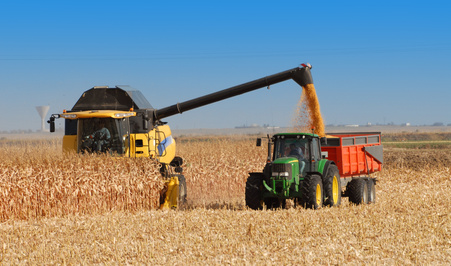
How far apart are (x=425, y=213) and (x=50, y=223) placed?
790 centimetres

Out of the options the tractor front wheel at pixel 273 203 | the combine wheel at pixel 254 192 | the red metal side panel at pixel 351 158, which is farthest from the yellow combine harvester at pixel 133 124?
the tractor front wheel at pixel 273 203

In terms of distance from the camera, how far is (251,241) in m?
9.66

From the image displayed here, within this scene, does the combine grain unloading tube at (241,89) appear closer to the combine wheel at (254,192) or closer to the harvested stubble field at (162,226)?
the harvested stubble field at (162,226)

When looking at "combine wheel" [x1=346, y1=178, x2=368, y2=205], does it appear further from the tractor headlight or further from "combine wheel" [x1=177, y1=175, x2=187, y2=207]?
"combine wheel" [x1=177, y1=175, x2=187, y2=207]

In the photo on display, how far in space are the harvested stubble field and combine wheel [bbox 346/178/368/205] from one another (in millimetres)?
803

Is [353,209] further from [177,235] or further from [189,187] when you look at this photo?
[189,187]

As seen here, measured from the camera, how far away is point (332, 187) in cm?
1360

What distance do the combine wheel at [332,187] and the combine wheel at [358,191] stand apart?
65cm

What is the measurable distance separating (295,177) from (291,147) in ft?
2.79

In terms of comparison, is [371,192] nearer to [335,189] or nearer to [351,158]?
[351,158]

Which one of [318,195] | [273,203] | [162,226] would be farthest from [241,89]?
[162,226]

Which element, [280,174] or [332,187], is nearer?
[280,174]

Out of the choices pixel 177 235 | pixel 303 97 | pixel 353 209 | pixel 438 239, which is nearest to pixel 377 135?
pixel 303 97

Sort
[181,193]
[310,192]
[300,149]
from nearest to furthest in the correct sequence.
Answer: [310,192] → [300,149] → [181,193]
